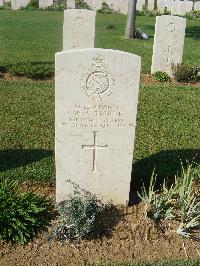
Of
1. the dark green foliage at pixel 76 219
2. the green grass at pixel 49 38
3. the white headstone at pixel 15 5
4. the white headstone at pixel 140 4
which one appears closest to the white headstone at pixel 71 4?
the green grass at pixel 49 38

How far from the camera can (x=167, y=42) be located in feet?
42.3

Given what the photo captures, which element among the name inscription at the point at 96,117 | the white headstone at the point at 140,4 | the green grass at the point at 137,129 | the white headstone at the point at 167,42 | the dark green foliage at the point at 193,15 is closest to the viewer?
the name inscription at the point at 96,117

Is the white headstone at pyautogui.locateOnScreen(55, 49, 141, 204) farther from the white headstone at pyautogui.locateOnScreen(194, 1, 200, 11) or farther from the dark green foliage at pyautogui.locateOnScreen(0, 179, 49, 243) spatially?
the white headstone at pyautogui.locateOnScreen(194, 1, 200, 11)

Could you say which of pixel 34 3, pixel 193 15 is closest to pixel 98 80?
pixel 34 3

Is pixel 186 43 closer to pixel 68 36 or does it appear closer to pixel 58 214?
pixel 68 36

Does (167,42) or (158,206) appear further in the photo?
(167,42)

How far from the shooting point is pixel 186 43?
20.0 meters

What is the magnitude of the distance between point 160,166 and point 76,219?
7.85ft

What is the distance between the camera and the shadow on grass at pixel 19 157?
22.8 feet

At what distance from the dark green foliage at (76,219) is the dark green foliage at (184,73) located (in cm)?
806

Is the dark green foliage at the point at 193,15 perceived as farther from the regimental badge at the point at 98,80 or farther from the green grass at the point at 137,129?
the regimental badge at the point at 98,80

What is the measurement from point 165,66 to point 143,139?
5.59 meters

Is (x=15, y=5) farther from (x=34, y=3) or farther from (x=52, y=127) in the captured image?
(x=52, y=127)

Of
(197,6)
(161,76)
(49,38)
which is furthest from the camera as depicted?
(197,6)
